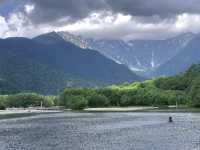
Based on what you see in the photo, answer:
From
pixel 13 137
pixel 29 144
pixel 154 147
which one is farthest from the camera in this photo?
pixel 13 137

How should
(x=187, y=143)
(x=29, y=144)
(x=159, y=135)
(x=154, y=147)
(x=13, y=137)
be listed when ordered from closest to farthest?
(x=154, y=147), (x=187, y=143), (x=29, y=144), (x=159, y=135), (x=13, y=137)

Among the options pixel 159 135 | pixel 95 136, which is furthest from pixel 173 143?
pixel 95 136

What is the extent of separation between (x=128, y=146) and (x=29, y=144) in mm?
20697

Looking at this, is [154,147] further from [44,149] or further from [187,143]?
[44,149]

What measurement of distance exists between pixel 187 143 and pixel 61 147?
22104mm

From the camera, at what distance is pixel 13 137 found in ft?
381

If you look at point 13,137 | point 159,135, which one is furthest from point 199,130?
point 13,137

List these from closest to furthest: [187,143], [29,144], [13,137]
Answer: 1. [187,143]
2. [29,144]
3. [13,137]

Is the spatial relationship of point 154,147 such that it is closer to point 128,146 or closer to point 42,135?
point 128,146

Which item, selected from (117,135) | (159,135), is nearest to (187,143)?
(159,135)

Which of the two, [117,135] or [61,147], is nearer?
[61,147]

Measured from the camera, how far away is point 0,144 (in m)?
101

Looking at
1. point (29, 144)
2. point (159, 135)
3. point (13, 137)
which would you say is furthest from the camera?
point (13, 137)

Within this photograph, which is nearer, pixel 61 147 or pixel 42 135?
pixel 61 147
